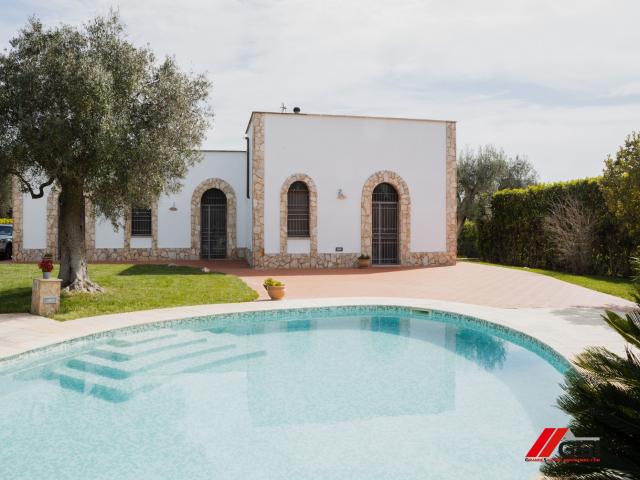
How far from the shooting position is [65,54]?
9.71 meters

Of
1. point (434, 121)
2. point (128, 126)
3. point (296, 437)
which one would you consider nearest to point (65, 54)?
point (128, 126)

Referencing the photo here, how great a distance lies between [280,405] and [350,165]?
14.5 metres

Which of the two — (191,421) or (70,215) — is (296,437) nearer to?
(191,421)

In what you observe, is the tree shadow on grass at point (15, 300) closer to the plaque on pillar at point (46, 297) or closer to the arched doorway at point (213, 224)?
the plaque on pillar at point (46, 297)

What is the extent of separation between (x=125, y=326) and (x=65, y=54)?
214 inches

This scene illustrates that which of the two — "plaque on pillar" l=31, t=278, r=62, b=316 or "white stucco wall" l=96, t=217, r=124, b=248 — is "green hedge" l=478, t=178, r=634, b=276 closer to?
"plaque on pillar" l=31, t=278, r=62, b=316

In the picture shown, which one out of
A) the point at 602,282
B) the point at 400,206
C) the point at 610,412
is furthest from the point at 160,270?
the point at 610,412

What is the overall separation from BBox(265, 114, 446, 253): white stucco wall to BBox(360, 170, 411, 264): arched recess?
18cm

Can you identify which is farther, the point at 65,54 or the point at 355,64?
the point at 355,64

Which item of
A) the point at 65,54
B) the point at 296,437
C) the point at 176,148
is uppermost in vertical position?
the point at 65,54

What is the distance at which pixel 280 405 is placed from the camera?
20.0ft

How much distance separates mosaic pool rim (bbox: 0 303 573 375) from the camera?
7050 mm

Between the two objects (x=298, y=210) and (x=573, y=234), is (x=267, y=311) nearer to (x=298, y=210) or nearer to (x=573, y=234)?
(x=298, y=210)

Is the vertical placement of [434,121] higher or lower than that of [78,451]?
higher
